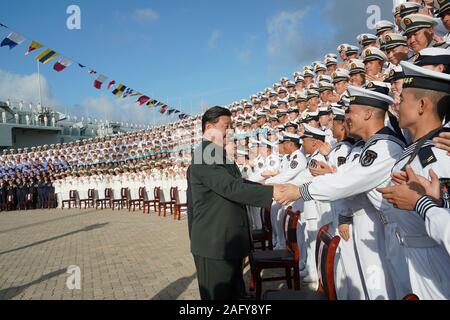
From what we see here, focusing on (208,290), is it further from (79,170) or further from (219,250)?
(79,170)

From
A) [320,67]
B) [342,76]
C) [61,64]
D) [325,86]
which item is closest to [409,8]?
[342,76]

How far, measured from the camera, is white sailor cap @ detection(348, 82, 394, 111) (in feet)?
9.33

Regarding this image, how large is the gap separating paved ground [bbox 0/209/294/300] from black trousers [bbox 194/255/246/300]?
2067mm

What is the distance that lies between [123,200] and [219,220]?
50.0 ft

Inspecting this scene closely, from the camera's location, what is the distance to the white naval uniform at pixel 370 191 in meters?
2.60

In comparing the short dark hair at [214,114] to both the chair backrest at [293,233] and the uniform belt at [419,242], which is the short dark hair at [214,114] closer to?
the uniform belt at [419,242]

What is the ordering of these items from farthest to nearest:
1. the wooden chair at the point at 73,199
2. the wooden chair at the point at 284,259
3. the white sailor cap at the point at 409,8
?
1. the wooden chair at the point at 73,199
2. the white sailor cap at the point at 409,8
3. the wooden chair at the point at 284,259

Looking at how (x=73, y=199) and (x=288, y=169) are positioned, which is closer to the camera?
(x=288, y=169)

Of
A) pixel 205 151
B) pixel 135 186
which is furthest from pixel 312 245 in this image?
pixel 135 186

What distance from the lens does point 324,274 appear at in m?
2.61

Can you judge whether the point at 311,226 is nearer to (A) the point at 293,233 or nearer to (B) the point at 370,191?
(A) the point at 293,233

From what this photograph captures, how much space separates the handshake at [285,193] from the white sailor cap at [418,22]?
9.73 ft

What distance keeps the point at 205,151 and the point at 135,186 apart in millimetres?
15431

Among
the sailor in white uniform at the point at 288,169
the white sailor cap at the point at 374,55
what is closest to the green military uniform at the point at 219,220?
the sailor in white uniform at the point at 288,169
